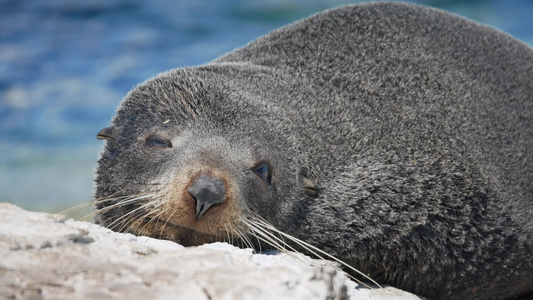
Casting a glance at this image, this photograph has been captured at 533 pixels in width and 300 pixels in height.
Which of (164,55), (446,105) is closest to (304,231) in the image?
(446,105)

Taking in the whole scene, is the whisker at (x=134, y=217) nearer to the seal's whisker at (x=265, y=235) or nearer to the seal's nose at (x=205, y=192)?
the seal's nose at (x=205, y=192)

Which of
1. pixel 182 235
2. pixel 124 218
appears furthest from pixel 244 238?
pixel 124 218

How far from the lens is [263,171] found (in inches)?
171

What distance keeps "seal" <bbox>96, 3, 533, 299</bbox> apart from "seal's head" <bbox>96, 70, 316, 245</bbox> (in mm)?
11

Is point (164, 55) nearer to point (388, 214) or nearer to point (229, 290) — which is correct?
point (388, 214)

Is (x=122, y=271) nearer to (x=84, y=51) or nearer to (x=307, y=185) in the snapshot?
(x=307, y=185)

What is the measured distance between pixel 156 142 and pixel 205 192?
876mm

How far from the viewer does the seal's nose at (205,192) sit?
370cm

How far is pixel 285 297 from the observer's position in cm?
269

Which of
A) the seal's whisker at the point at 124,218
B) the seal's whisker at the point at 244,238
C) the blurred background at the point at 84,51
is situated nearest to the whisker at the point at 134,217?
the seal's whisker at the point at 124,218

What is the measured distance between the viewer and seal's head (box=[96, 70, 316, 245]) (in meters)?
3.86

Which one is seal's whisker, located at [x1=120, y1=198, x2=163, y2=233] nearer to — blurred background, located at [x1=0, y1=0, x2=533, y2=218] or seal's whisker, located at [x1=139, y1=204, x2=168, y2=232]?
seal's whisker, located at [x1=139, y1=204, x2=168, y2=232]

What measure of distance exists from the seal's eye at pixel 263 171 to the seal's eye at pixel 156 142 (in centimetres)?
59

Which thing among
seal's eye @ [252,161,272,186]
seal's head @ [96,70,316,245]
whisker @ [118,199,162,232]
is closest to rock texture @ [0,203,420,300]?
seal's head @ [96,70,316,245]
